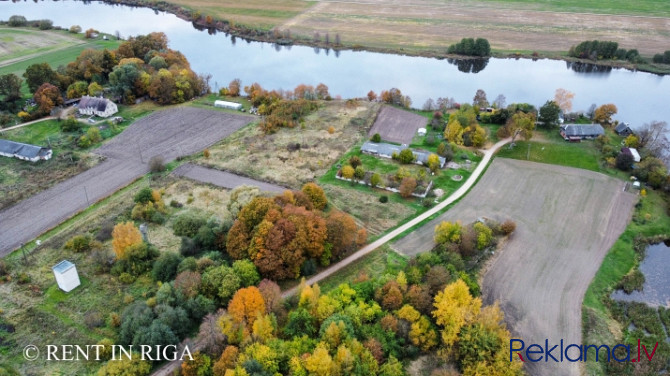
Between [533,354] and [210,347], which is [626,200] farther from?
[210,347]

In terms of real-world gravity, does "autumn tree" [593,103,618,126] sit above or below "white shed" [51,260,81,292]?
above

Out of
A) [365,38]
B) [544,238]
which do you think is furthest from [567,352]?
[365,38]

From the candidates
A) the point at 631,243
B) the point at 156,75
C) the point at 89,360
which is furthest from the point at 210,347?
the point at 156,75

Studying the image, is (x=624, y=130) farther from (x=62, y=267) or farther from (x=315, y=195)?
(x=62, y=267)

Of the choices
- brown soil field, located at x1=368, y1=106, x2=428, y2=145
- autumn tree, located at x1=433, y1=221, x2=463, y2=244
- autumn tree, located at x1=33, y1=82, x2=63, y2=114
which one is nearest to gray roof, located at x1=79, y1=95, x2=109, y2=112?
autumn tree, located at x1=33, y1=82, x2=63, y2=114

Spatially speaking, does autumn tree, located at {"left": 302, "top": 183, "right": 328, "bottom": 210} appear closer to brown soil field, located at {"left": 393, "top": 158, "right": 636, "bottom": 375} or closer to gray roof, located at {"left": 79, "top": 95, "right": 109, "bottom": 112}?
brown soil field, located at {"left": 393, "top": 158, "right": 636, "bottom": 375}

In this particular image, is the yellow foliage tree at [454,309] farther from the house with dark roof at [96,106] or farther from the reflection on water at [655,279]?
the house with dark roof at [96,106]

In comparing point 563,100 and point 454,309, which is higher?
point 563,100
